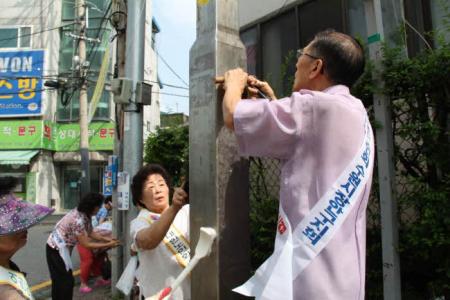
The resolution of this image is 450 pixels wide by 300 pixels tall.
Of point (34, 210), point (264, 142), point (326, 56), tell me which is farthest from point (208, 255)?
point (34, 210)

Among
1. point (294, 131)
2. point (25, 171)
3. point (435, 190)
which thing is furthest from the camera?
point (25, 171)

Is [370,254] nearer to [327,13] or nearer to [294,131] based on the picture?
[294,131]

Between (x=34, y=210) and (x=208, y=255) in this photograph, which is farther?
(x=34, y=210)

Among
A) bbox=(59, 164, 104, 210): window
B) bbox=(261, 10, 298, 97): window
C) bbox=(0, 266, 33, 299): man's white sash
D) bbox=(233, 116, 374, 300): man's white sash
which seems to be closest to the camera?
bbox=(233, 116, 374, 300): man's white sash

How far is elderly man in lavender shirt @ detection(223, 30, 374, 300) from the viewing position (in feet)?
4.40

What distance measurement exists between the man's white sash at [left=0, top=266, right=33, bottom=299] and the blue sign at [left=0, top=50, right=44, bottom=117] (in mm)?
19758

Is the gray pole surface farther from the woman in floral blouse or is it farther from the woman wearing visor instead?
the woman wearing visor

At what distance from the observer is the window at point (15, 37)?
21.1 metres

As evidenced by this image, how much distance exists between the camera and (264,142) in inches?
56.3

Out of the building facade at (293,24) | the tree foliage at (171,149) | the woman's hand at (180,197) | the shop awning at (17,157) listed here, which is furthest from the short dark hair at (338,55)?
the shop awning at (17,157)

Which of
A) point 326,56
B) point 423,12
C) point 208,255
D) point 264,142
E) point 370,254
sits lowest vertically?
point 370,254

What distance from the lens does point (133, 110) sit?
546 cm

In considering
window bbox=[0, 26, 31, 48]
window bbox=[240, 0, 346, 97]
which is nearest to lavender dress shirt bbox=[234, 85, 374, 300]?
window bbox=[240, 0, 346, 97]

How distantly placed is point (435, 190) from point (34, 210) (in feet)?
8.25
